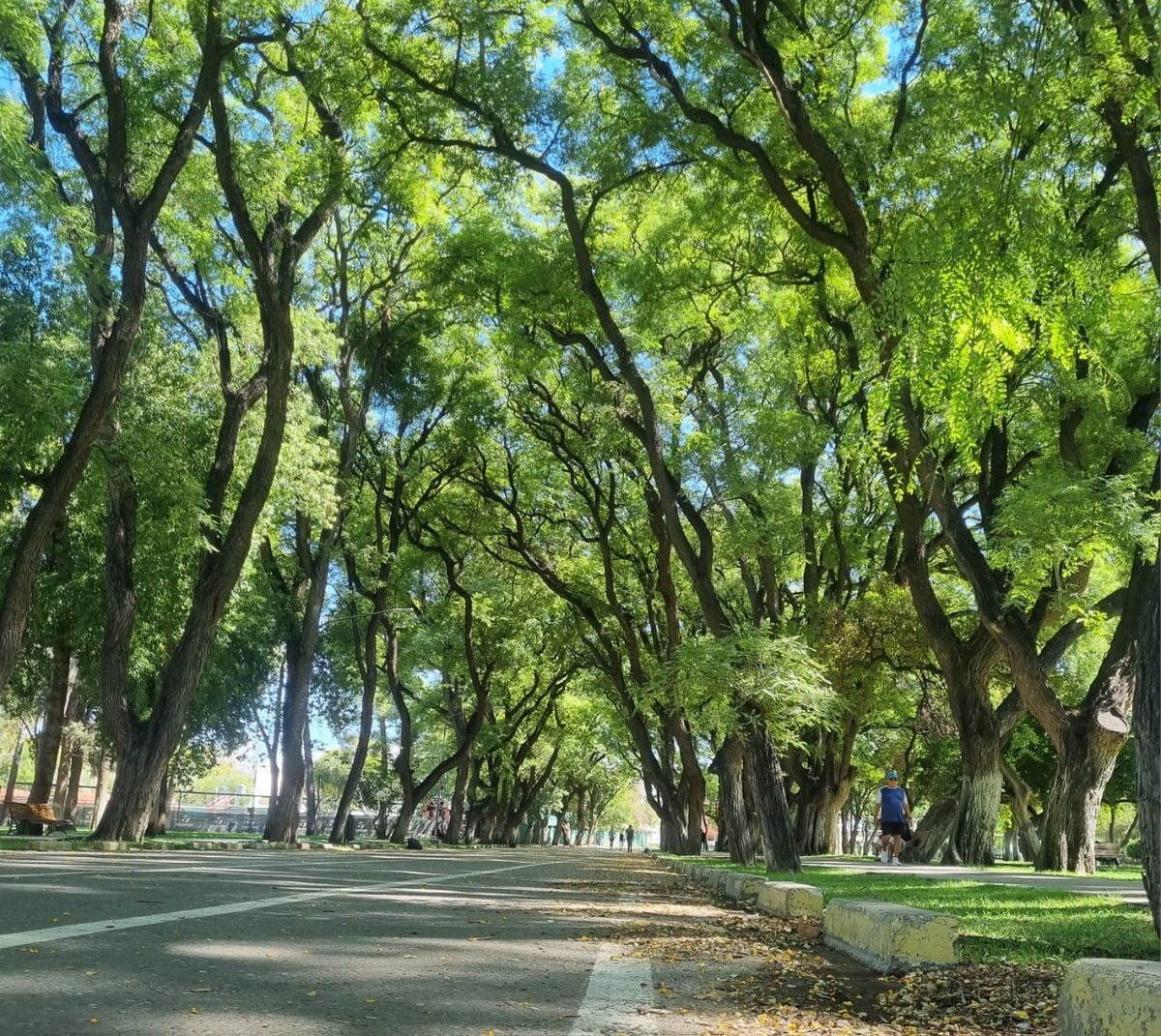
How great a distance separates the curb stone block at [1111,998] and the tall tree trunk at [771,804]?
10011 millimetres

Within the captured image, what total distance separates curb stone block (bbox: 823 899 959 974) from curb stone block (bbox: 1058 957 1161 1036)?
211 centimetres

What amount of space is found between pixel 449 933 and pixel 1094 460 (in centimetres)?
1235

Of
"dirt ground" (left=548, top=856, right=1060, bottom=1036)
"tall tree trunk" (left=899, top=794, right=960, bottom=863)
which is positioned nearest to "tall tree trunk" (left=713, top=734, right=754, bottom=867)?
"tall tree trunk" (left=899, top=794, right=960, bottom=863)

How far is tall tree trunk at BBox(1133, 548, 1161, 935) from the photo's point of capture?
451 centimetres

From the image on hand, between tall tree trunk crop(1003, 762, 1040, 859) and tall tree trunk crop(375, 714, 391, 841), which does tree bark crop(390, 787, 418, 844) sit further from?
tall tree trunk crop(1003, 762, 1040, 859)

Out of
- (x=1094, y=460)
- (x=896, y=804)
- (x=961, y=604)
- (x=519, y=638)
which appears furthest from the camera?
(x=519, y=638)

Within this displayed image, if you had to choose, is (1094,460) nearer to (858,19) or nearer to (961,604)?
(858,19)

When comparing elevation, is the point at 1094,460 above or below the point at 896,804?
above

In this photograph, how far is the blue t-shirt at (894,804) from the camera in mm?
19047

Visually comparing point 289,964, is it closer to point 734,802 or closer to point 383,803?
point 734,802

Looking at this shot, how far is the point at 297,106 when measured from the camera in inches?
661

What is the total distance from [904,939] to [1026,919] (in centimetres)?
236

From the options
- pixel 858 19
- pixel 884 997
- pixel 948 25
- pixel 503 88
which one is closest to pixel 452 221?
pixel 503 88

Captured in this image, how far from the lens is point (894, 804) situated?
1908cm
